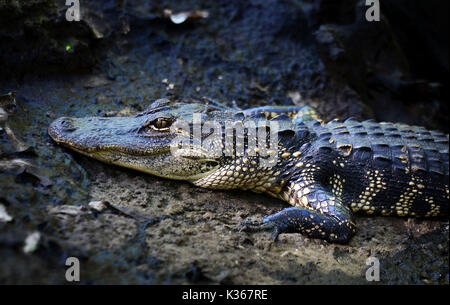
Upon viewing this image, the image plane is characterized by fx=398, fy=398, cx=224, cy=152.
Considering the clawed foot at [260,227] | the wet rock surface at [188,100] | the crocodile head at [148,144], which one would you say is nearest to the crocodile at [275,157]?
the crocodile head at [148,144]

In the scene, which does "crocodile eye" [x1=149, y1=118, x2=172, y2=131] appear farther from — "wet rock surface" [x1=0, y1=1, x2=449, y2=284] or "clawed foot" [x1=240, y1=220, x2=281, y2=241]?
"clawed foot" [x1=240, y1=220, x2=281, y2=241]

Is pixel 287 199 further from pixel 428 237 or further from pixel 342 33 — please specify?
pixel 342 33

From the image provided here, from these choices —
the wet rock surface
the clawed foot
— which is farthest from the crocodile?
the clawed foot

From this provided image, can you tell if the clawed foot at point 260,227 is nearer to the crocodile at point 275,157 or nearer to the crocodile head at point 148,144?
the crocodile at point 275,157

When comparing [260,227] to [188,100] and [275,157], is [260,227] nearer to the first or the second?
[275,157]

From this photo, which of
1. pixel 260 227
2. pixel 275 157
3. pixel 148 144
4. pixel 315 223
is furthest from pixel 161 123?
pixel 315 223

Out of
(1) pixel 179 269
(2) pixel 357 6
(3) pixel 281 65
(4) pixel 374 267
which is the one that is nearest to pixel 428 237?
(4) pixel 374 267
